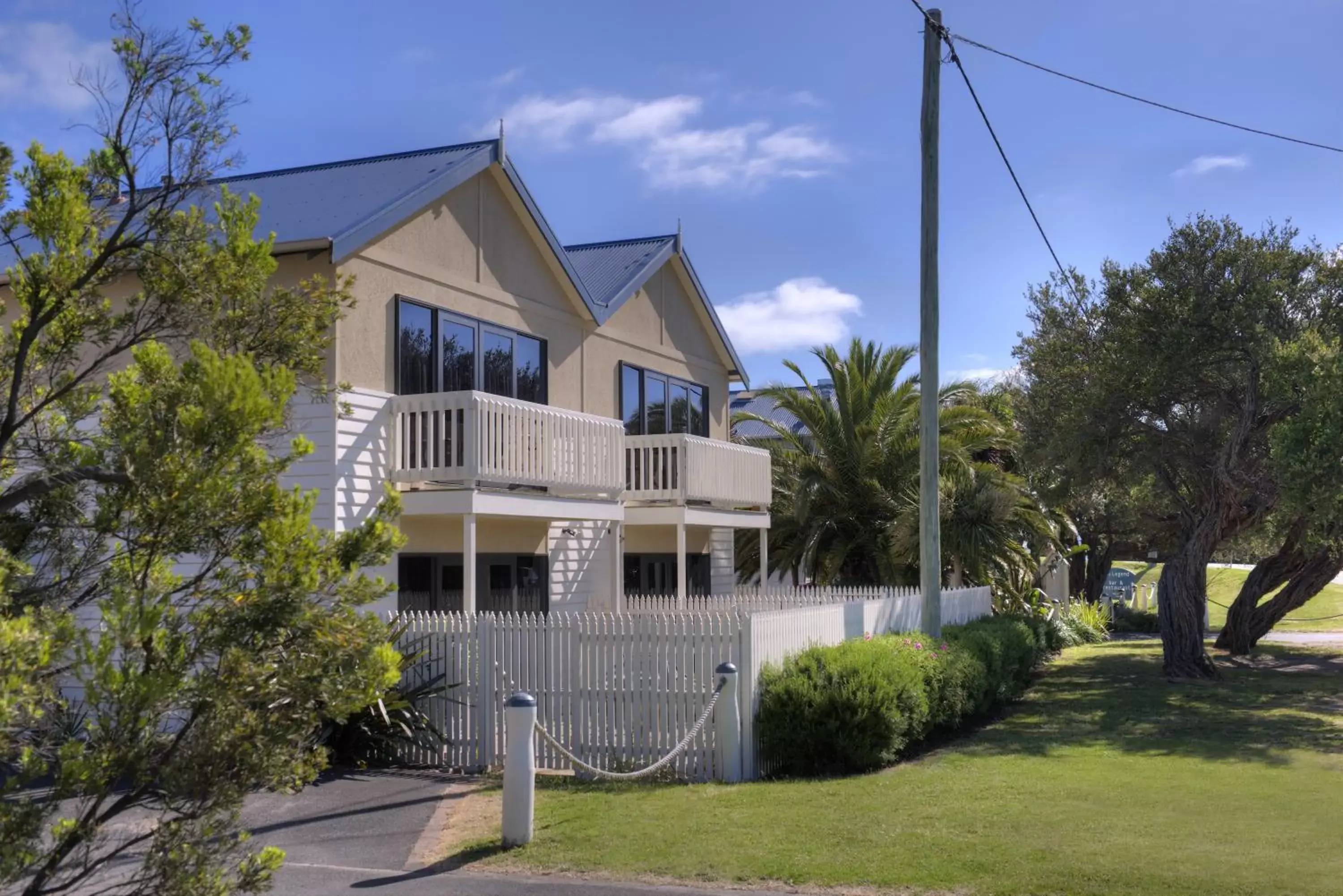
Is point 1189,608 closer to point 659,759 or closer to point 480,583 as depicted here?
point 480,583

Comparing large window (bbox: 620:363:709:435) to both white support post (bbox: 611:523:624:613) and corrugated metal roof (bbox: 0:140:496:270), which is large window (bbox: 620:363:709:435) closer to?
white support post (bbox: 611:523:624:613)

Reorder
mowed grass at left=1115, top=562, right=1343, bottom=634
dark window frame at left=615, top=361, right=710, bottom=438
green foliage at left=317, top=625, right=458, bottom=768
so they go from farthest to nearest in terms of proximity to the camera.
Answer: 1. mowed grass at left=1115, top=562, right=1343, bottom=634
2. dark window frame at left=615, top=361, right=710, bottom=438
3. green foliage at left=317, top=625, right=458, bottom=768

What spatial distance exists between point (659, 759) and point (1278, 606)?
60.1ft

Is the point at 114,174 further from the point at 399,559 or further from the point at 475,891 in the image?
the point at 399,559

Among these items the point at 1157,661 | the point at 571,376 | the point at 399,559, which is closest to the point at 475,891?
the point at 399,559

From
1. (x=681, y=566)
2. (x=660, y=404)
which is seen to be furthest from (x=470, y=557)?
(x=660, y=404)

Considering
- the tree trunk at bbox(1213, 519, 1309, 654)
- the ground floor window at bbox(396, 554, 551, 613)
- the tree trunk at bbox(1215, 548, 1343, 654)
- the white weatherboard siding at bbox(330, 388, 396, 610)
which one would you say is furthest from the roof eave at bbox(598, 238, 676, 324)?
the tree trunk at bbox(1215, 548, 1343, 654)

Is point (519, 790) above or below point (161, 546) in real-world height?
below

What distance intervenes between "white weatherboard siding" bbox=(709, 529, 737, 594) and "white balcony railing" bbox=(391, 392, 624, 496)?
7423 millimetres

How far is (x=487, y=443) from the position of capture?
14.4 meters

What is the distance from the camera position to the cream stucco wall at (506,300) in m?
14.8

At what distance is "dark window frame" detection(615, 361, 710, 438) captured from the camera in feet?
68.5

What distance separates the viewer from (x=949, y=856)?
817cm

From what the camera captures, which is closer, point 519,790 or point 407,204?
point 519,790
